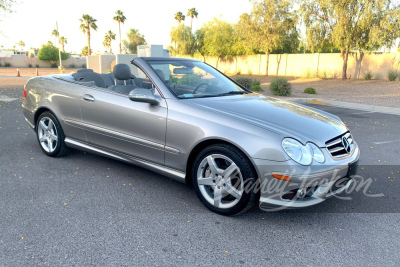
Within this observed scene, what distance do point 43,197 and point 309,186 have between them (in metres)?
2.85

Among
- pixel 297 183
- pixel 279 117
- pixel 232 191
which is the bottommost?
pixel 232 191

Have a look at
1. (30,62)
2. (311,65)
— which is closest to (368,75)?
(311,65)

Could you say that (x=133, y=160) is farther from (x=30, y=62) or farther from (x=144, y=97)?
(x=30, y=62)

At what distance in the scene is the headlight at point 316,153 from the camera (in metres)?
3.02

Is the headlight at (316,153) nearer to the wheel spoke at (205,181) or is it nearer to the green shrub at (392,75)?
the wheel spoke at (205,181)

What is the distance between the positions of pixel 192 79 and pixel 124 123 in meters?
1.07

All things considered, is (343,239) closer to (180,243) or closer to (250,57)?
(180,243)

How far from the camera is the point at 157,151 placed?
3.71m

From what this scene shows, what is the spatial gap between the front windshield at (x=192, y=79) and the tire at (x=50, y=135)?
1837 millimetres

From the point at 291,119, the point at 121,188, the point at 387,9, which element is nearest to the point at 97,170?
the point at 121,188

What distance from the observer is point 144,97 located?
361 centimetres

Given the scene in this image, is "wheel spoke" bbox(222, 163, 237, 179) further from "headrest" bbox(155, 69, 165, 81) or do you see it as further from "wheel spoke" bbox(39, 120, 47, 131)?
"wheel spoke" bbox(39, 120, 47, 131)

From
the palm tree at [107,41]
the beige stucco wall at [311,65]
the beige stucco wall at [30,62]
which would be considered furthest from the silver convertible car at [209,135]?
the palm tree at [107,41]

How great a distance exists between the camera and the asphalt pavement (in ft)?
8.70
